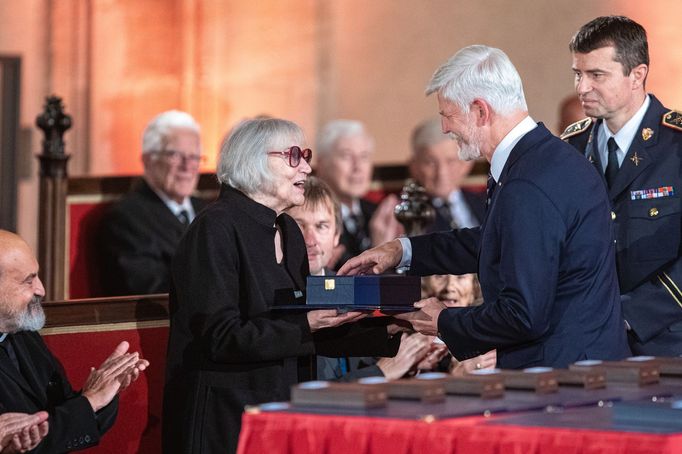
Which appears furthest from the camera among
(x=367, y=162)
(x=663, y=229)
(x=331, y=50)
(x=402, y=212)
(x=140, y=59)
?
(x=331, y=50)

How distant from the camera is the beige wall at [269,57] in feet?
30.6

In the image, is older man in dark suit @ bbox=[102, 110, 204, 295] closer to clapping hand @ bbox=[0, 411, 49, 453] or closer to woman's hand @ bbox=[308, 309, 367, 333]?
woman's hand @ bbox=[308, 309, 367, 333]

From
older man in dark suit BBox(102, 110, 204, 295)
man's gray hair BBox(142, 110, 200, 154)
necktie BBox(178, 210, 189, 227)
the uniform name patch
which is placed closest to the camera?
the uniform name patch

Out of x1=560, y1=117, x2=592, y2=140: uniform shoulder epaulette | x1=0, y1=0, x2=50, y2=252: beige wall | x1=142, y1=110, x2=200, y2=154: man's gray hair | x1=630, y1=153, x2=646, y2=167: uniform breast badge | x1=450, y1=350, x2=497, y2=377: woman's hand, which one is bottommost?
x1=450, y1=350, x2=497, y2=377: woman's hand

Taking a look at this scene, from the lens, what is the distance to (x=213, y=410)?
4.58 meters

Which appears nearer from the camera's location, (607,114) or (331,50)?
(607,114)

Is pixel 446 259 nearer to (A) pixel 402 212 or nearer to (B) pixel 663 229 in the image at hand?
(B) pixel 663 229

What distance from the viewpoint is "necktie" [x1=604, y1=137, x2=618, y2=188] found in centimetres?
534

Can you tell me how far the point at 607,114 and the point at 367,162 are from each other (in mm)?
3474

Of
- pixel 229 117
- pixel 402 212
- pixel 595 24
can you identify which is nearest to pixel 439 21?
pixel 229 117

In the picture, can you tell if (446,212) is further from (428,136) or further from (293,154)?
(293,154)

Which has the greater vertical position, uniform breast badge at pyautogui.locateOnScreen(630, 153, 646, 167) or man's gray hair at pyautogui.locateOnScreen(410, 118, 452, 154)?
man's gray hair at pyautogui.locateOnScreen(410, 118, 452, 154)

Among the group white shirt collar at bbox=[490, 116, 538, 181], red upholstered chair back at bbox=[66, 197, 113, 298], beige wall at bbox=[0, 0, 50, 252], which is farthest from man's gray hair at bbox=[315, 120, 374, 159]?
white shirt collar at bbox=[490, 116, 538, 181]

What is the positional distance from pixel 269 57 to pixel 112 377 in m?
5.71
